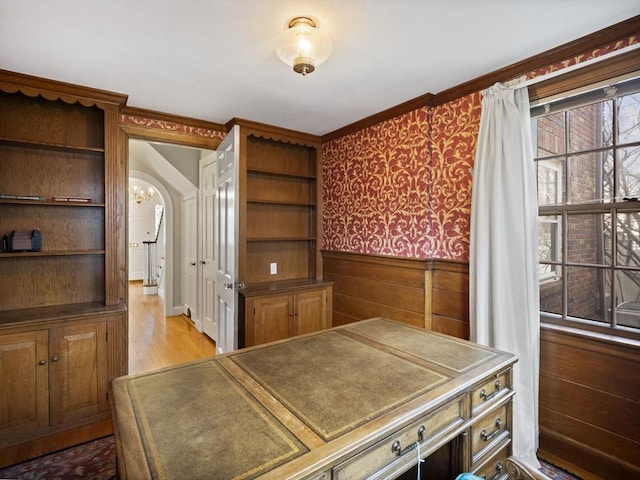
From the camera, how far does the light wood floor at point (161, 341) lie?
361cm

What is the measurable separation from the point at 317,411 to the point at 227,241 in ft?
6.79

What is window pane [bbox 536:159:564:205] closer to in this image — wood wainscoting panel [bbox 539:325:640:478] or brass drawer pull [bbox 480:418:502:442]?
wood wainscoting panel [bbox 539:325:640:478]

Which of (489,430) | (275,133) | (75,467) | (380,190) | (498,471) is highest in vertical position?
(275,133)

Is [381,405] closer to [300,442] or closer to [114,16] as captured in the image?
[300,442]

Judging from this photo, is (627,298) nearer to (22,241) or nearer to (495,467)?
(495,467)

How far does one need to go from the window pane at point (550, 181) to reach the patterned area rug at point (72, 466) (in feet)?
10.3

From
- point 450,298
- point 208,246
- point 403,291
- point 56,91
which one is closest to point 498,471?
point 450,298

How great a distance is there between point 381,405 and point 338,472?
0.25m

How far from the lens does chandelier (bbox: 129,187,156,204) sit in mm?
8195

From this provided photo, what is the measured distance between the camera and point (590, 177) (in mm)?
1975

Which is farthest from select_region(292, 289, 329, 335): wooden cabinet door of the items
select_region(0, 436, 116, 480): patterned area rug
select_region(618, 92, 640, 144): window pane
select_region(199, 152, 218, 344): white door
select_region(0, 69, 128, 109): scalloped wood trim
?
select_region(618, 92, 640, 144): window pane

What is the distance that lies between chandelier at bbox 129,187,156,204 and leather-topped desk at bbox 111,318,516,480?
315 inches

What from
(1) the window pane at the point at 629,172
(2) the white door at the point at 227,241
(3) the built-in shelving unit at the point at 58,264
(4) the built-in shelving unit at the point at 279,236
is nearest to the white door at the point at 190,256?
(4) the built-in shelving unit at the point at 279,236

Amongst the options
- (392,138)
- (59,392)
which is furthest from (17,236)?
(392,138)
